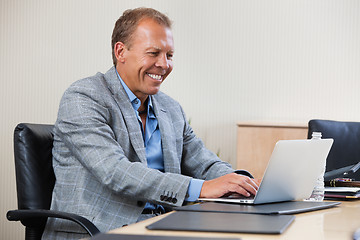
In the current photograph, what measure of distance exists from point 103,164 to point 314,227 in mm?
908

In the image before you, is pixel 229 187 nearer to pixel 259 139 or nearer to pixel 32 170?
pixel 32 170

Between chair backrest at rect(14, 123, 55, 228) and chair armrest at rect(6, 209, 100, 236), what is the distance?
0.19ft

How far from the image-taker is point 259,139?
13.6 ft

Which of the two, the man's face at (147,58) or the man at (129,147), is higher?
the man's face at (147,58)

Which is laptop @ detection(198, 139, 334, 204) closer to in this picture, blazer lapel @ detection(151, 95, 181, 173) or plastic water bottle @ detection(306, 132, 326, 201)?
plastic water bottle @ detection(306, 132, 326, 201)

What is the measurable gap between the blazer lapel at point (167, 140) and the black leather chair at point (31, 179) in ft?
1.64

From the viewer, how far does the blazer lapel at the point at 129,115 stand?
2.31 meters

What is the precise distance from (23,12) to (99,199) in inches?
124

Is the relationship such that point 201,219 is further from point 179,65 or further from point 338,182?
point 179,65

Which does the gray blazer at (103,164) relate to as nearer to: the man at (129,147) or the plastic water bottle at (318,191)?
the man at (129,147)

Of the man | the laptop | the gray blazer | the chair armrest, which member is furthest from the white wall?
the chair armrest

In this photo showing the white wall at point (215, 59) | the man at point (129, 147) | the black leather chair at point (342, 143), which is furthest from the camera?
the white wall at point (215, 59)

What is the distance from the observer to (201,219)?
4.65ft

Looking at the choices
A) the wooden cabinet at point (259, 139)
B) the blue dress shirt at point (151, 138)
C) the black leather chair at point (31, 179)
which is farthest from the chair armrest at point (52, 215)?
the wooden cabinet at point (259, 139)
